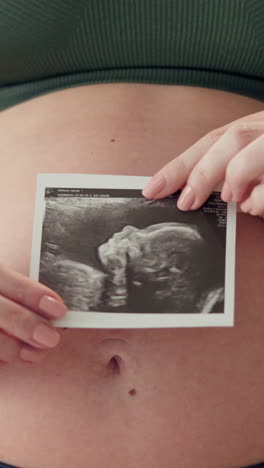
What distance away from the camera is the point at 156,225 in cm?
72

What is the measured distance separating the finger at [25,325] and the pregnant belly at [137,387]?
0.28ft

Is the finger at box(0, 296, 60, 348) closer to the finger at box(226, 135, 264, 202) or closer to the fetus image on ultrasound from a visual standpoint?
the fetus image on ultrasound

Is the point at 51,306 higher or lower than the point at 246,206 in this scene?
lower

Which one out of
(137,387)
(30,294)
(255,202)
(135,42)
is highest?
(135,42)

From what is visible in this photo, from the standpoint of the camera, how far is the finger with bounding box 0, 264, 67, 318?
652 millimetres

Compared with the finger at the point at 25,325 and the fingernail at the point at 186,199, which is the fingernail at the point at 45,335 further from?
the fingernail at the point at 186,199

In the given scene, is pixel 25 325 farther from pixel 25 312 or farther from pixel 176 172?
pixel 176 172

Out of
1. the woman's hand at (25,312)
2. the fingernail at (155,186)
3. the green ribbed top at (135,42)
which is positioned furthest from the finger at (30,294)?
the green ribbed top at (135,42)

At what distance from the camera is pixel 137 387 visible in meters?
0.72

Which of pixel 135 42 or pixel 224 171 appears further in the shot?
pixel 135 42

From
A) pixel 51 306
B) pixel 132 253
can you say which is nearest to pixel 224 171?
pixel 132 253

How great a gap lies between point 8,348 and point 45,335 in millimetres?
64

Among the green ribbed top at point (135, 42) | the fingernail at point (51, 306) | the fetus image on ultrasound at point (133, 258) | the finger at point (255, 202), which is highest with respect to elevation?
the green ribbed top at point (135, 42)

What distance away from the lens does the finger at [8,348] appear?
67 centimetres
